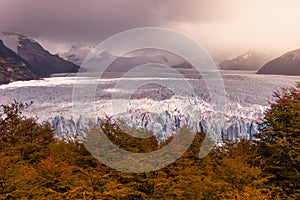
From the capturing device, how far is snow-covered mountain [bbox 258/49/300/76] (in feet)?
394

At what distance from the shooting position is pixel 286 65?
403 ft

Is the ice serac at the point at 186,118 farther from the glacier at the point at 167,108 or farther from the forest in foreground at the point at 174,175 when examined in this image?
the forest in foreground at the point at 174,175

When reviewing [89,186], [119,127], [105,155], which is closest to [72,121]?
[119,127]

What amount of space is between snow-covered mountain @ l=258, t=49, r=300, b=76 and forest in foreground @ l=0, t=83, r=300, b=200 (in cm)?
10057

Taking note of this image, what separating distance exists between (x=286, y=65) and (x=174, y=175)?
4397 inches

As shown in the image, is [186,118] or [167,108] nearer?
[186,118]

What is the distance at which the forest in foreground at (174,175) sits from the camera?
54.6ft

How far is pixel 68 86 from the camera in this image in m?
87.4

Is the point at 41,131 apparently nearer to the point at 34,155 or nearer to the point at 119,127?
the point at 34,155

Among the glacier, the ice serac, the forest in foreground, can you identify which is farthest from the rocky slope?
the forest in foreground

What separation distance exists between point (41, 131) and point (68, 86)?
4510cm

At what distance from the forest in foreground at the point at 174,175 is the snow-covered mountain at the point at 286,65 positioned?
100567mm

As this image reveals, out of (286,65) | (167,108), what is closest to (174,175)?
(167,108)

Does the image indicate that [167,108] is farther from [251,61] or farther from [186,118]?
[251,61]
